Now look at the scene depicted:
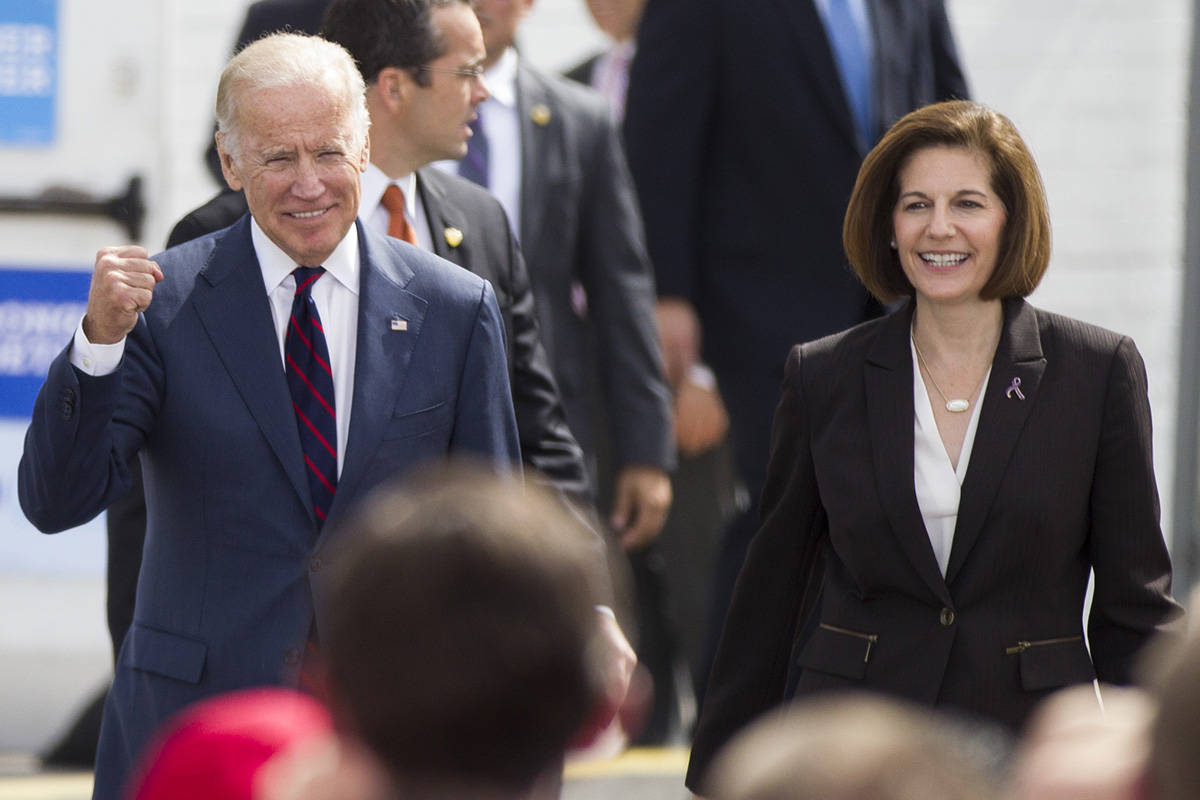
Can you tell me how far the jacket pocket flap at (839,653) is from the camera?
351 centimetres

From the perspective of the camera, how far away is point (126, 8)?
5.29 m

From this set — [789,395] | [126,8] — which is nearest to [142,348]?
[789,395]

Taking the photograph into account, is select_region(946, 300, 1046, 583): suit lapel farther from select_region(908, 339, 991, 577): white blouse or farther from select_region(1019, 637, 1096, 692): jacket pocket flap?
select_region(1019, 637, 1096, 692): jacket pocket flap

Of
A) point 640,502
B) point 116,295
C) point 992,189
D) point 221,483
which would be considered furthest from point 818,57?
point 116,295

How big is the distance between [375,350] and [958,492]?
3.39ft

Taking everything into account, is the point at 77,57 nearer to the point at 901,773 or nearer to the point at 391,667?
the point at 391,667

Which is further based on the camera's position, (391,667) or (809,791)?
(391,667)

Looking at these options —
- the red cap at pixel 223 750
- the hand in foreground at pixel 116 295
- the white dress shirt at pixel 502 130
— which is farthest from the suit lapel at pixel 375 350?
the white dress shirt at pixel 502 130

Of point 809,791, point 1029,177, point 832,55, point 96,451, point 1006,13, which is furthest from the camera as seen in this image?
point 1006,13

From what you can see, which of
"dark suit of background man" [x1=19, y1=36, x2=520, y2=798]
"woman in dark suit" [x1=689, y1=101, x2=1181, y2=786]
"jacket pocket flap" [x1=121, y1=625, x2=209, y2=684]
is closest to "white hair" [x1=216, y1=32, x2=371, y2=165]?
"dark suit of background man" [x1=19, y1=36, x2=520, y2=798]

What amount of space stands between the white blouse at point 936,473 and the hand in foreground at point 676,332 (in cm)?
149

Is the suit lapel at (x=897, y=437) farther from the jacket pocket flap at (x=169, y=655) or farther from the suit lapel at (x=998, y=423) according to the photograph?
the jacket pocket flap at (x=169, y=655)

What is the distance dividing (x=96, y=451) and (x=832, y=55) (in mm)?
2547

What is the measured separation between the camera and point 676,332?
5133mm
